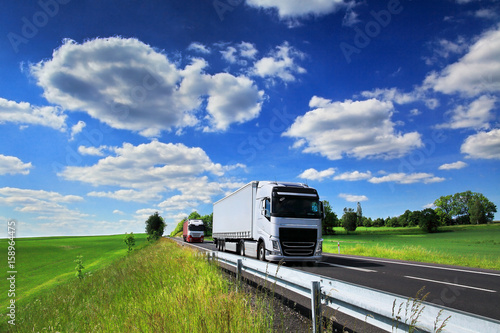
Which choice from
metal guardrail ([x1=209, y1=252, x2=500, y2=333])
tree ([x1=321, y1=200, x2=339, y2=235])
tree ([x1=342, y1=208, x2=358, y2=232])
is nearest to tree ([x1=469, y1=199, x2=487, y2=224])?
tree ([x1=342, y1=208, x2=358, y2=232])

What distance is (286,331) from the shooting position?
4188 millimetres

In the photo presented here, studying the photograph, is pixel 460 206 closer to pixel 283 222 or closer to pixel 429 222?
pixel 429 222

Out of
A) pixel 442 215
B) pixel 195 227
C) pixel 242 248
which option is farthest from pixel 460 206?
pixel 242 248

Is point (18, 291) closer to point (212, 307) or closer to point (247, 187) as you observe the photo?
point (247, 187)

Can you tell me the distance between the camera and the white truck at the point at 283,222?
41.7 feet

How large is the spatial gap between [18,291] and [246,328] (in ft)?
77.1

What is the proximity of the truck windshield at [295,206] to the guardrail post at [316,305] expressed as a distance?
9452mm

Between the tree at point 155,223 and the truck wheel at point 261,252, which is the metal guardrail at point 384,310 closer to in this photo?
the truck wheel at point 261,252

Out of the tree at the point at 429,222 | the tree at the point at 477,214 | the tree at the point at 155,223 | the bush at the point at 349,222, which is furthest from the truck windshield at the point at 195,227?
the tree at the point at 477,214

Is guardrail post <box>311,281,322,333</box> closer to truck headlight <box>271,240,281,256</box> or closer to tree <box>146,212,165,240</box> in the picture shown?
truck headlight <box>271,240,281,256</box>

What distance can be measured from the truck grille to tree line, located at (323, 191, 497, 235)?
58.8 m

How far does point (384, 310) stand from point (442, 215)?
107 m

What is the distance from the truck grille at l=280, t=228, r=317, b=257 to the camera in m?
12.7

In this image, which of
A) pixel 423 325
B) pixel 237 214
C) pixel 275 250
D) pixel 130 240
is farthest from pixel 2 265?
pixel 423 325
